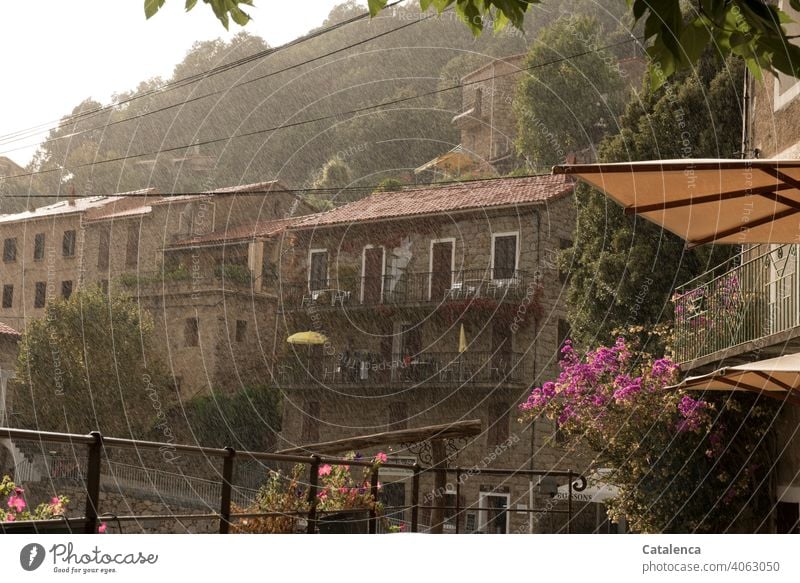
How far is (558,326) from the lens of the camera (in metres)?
10.6

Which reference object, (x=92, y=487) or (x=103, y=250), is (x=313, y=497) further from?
(x=92, y=487)

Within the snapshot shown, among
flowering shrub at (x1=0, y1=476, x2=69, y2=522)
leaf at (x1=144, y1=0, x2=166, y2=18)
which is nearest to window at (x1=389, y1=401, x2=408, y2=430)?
flowering shrub at (x1=0, y1=476, x2=69, y2=522)

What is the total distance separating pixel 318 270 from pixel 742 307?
3.23 m

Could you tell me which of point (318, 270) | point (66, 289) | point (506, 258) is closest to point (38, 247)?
point (66, 289)

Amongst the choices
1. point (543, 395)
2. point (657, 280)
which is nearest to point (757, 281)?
point (543, 395)

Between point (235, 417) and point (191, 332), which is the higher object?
point (191, 332)

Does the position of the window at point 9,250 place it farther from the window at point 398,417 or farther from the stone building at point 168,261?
the window at point 398,417

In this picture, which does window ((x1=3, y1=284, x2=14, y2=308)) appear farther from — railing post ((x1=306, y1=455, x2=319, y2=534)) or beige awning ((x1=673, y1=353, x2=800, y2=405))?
beige awning ((x1=673, y1=353, x2=800, y2=405))

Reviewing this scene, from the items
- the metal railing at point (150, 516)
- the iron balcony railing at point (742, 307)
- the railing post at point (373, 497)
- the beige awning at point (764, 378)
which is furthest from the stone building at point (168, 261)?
the iron balcony railing at point (742, 307)

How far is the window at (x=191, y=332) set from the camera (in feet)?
19.2

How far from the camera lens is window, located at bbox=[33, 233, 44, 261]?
4316 mm

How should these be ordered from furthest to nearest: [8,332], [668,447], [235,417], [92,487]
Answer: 1. [235,417]
2. [668,447]
3. [8,332]
4. [92,487]

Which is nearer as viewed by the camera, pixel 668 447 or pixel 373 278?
pixel 668 447

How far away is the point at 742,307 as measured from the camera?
663 cm
